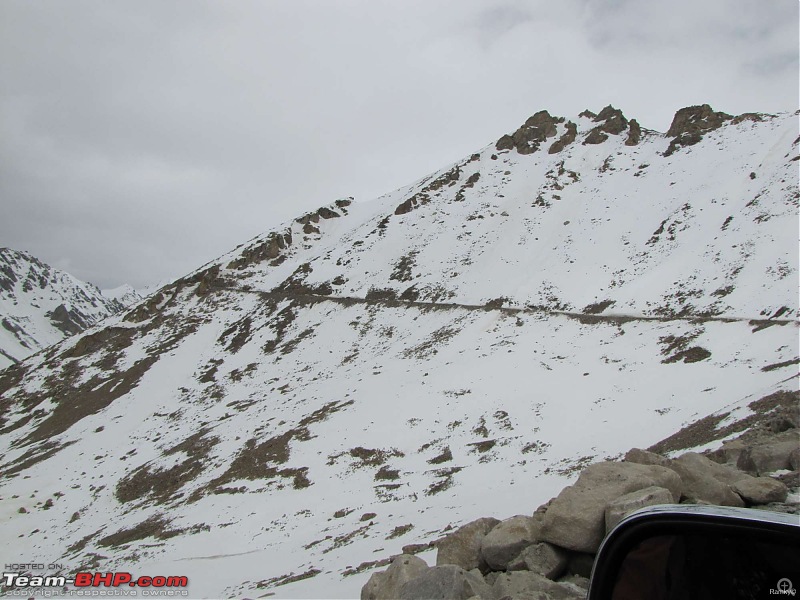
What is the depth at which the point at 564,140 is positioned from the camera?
81.9 meters

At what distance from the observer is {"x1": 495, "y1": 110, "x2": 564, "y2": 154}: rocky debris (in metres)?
85.7

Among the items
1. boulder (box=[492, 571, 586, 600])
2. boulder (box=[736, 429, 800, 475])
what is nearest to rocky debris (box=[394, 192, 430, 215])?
boulder (box=[736, 429, 800, 475])

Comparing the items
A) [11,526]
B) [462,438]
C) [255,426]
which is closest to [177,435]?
[255,426]

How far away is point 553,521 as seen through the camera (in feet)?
21.4

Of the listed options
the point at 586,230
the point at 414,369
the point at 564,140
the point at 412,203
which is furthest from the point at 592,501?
the point at 564,140

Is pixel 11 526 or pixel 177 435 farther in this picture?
pixel 177 435

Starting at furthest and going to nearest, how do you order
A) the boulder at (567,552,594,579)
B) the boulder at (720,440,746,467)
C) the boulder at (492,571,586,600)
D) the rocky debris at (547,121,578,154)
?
the rocky debris at (547,121,578,154), the boulder at (720,440,746,467), the boulder at (567,552,594,579), the boulder at (492,571,586,600)

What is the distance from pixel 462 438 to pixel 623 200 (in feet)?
148

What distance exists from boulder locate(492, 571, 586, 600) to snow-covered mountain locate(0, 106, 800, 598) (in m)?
5.02

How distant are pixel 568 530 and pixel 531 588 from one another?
3.86ft

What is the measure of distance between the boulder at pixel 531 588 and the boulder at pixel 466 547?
1514 millimetres

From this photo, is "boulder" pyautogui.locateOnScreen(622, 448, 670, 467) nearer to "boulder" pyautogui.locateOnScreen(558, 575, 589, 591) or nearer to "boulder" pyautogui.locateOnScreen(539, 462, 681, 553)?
"boulder" pyautogui.locateOnScreen(539, 462, 681, 553)

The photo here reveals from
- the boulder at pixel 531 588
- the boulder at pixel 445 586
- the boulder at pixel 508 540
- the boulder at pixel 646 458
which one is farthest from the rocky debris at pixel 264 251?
the boulder at pixel 531 588

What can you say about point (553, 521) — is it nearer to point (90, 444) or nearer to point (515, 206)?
point (90, 444)
